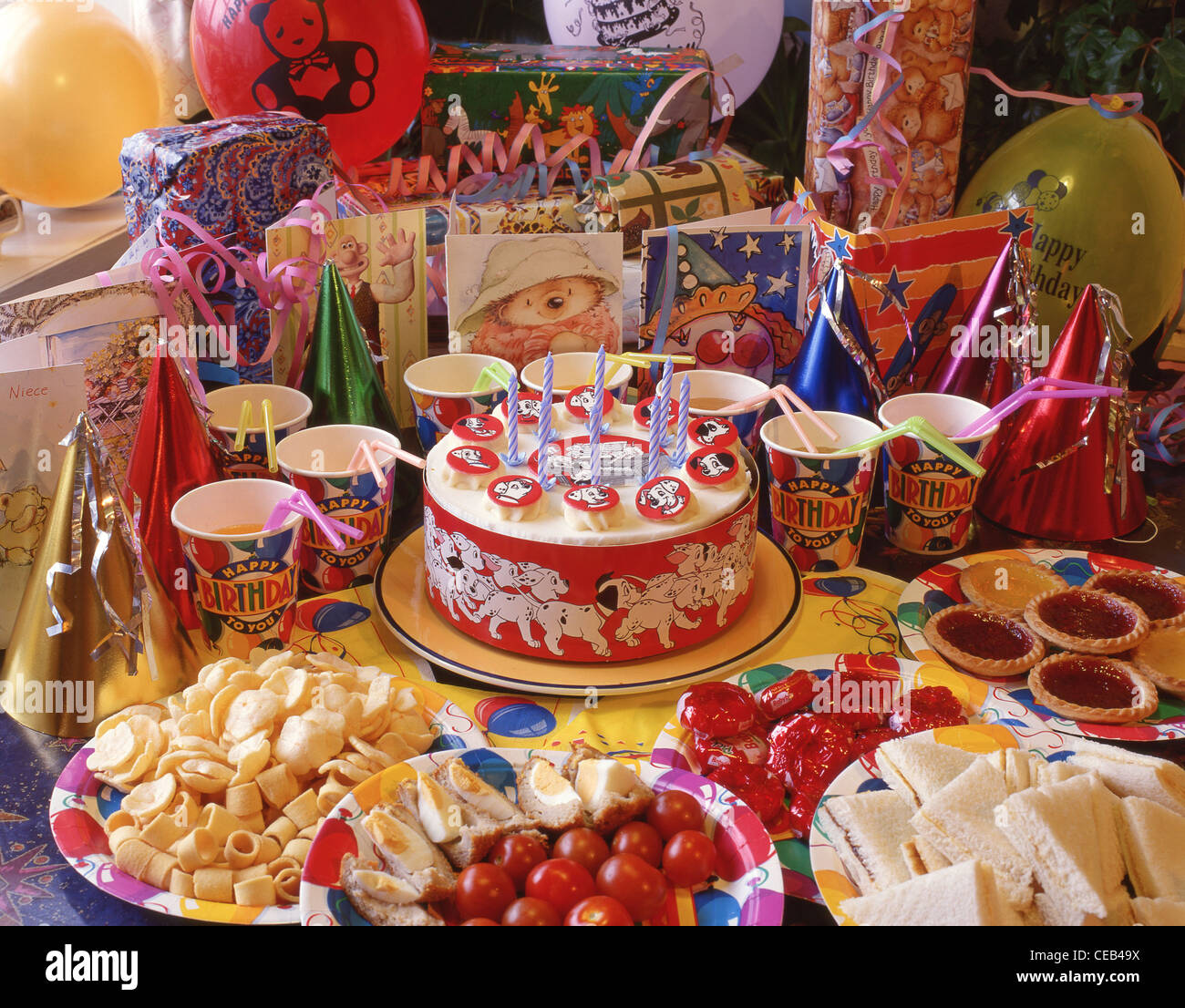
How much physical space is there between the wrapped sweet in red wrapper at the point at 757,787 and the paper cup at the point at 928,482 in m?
0.58

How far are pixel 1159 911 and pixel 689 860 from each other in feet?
1.28

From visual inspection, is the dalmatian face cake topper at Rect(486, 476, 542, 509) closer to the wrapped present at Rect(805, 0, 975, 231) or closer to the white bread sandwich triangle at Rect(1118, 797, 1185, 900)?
the white bread sandwich triangle at Rect(1118, 797, 1185, 900)

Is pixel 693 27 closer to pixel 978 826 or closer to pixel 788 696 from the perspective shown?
pixel 788 696

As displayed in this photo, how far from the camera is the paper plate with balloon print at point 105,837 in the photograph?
0.98 meters

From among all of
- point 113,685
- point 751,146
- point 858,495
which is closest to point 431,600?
point 113,685

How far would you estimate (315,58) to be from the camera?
6.34 feet

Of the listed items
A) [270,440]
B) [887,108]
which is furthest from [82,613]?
[887,108]

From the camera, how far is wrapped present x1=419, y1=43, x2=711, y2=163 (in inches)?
86.0

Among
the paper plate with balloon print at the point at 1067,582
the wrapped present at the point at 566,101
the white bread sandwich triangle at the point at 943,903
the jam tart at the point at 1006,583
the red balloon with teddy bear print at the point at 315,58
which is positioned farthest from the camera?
the wrapped present at the point at 566,101

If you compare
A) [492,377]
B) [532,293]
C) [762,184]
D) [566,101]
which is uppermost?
[566,101]

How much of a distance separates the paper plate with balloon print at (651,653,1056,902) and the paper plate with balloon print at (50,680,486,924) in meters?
0.21

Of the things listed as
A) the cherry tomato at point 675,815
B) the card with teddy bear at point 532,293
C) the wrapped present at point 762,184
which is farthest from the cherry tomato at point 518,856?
the wrapped present at point 762,184

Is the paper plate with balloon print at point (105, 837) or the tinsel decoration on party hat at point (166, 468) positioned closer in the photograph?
the paper plate with balloon print at point (105, 837)

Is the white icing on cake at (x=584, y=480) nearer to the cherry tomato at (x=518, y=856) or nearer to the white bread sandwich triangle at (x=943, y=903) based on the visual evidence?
the cherry tomato at (x=518, y=856)
